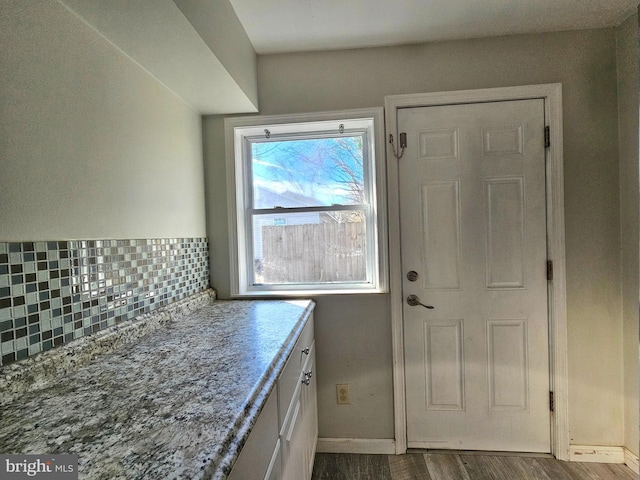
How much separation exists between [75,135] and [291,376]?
109cm

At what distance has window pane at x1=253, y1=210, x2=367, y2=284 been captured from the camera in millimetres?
1944

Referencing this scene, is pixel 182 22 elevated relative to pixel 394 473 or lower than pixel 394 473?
elevated

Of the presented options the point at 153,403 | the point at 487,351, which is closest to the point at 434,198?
the point at 487,351

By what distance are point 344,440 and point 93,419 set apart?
5.13 ft

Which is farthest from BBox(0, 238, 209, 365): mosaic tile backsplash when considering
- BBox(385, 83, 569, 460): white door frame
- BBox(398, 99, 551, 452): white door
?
BBox(398, 99, 551, 452): white door

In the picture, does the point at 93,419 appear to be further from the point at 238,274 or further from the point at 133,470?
the point at 238,274

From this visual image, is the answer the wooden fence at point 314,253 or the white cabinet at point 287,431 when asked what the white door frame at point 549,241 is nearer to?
the wooden fence at point 314,253

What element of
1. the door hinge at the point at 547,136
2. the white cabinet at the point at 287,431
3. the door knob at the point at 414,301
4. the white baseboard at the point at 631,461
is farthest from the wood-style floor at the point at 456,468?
the door hinge at the point at 547,136

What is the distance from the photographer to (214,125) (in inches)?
75.0

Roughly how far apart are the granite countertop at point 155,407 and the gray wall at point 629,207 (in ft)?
5.96

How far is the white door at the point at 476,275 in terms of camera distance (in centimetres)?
176

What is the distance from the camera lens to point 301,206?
6.43 ft

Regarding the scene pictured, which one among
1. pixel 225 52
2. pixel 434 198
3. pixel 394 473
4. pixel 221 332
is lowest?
pixel 394 473

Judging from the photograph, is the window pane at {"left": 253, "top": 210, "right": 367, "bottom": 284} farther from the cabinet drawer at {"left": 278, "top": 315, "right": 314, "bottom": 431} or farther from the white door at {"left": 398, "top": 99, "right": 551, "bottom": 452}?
the cabinet drawer at {"left": 278, "top": 315, "right": 314, "bottom": 431}
